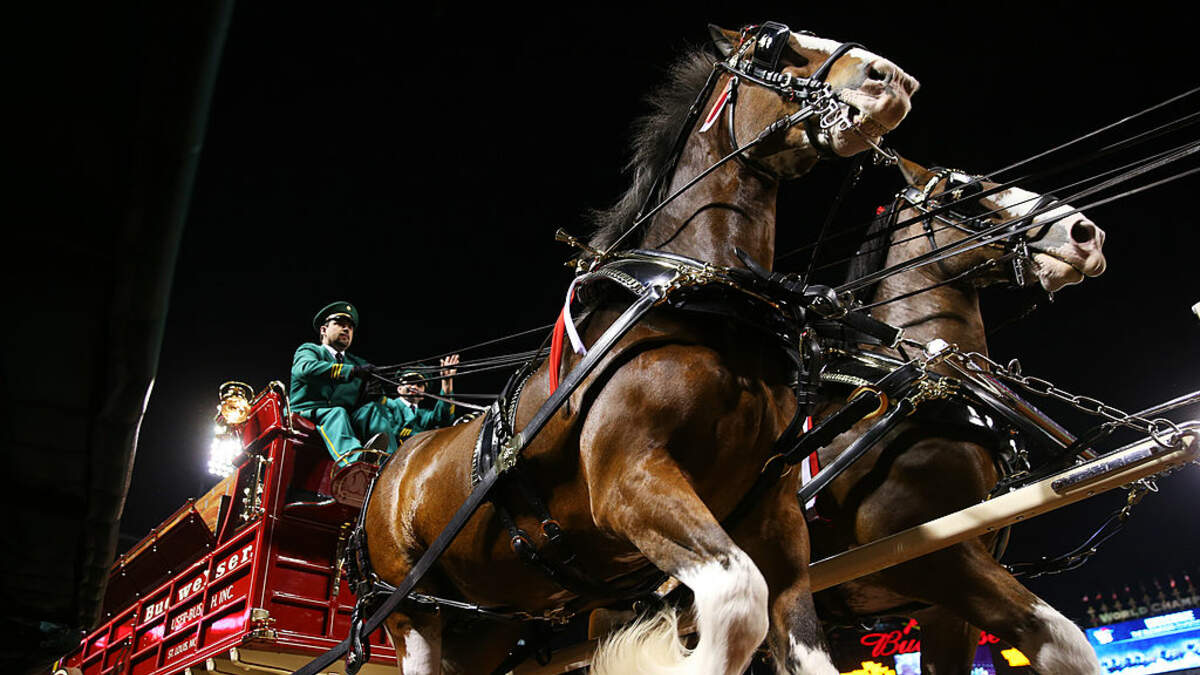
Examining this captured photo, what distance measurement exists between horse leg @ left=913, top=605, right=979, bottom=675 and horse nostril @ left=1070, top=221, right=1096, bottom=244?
1952mm

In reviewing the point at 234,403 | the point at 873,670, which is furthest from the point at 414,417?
the point at 873,670

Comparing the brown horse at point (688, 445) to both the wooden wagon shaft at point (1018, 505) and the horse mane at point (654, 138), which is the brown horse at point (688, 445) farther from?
the wooden wagon shaft at point (1018, 505)

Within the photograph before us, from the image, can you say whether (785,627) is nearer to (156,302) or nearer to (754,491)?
(754,491)

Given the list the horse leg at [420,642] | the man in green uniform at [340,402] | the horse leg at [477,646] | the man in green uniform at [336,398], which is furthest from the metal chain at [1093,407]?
A: the man in green uniform at [336,398]

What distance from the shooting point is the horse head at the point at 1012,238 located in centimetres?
Result: 381

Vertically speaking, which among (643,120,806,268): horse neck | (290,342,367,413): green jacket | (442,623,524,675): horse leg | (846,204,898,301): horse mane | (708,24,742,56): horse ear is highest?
(290,342,367,413): green jacket

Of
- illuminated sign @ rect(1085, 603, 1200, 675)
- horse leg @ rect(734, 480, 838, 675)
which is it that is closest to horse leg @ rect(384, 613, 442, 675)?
horse leg @ rect(734, 480, 838, 675)

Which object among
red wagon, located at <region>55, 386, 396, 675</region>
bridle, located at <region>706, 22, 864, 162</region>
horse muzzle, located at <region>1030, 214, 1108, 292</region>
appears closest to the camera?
bridle, located at <region>706, 22, 864, 162</region>

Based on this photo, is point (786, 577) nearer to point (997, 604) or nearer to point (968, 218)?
point (997, 604)

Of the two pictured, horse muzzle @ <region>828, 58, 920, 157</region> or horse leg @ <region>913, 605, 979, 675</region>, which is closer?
horse muzzle @ <region>828, 58, 920, 157</region>

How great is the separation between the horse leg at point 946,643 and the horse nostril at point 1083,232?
1952 millimetres

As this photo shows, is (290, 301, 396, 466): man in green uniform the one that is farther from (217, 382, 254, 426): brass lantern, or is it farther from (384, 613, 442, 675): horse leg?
(384, 613, 442, 675): horse leg

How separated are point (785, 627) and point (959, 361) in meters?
1.77

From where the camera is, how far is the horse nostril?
3854 millimetres
